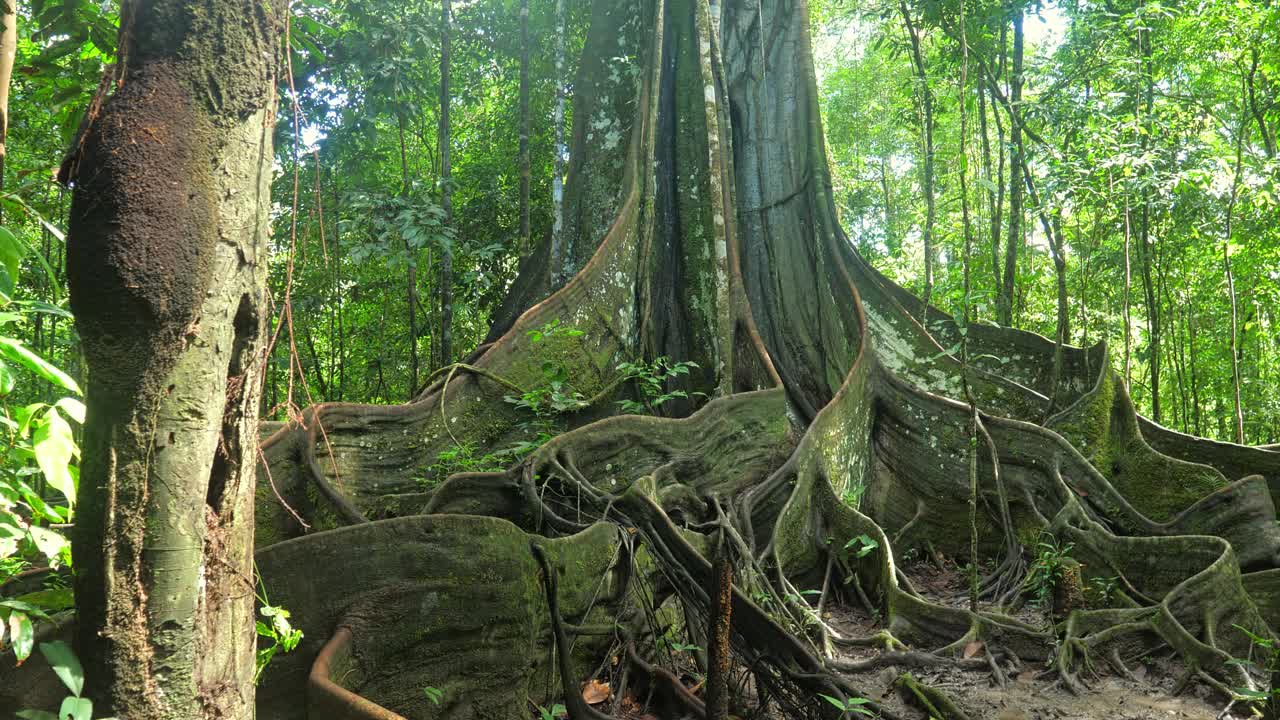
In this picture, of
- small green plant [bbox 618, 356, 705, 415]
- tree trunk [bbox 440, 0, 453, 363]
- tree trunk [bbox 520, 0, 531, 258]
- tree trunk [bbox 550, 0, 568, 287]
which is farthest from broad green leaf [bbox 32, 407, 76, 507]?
tree trunk [bbox 520, 0, 531, 258]

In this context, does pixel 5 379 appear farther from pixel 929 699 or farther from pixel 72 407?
pixel 929 699

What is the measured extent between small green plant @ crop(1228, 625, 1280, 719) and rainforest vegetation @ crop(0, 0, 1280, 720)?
0.19 ft

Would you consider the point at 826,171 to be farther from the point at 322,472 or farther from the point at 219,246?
the point at 219,246

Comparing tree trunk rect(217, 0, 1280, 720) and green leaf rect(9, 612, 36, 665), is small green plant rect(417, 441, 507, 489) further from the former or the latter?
green leaf rect(9, 612, 36, 665)

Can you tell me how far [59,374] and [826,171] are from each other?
6.86m

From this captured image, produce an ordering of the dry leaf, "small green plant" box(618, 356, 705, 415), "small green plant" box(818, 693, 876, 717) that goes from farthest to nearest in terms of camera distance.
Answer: "small green plant" box(618, 356, 705, 415), the dry leaf, "small green plant" box(818, 693, 876, 717)

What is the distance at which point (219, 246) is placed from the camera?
1.69 meters

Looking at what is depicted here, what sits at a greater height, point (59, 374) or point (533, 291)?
point (533, 291)

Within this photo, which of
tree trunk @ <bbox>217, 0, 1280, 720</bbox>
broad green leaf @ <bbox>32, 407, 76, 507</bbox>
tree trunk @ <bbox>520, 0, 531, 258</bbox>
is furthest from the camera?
tree trunk @ <bbox>520, 0, 531, 258</bbox>

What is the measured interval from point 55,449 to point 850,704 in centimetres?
272

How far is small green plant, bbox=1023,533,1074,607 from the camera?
4891 mm

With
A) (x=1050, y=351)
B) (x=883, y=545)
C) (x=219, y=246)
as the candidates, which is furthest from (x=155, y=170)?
(x=1050, y=351)

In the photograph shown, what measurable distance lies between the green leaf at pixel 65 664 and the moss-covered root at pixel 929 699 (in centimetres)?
314

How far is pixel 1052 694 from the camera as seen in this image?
4.13m
